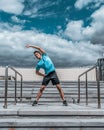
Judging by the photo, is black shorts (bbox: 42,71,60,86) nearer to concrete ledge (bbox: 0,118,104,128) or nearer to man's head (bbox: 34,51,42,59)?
man's head (bbox: 34,51,42,59)

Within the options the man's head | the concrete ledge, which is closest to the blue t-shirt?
the man's head

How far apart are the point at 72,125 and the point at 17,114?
3.47 ft

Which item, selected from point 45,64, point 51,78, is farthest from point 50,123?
point 45,64

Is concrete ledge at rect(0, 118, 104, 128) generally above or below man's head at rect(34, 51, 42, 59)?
below

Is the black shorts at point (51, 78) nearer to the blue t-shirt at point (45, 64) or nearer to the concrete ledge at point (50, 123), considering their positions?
the blue t-shirt at point (45, 64)

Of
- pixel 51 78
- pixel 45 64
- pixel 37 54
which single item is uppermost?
pixel 37 54

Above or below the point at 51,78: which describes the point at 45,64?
above

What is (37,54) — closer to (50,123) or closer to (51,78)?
(51,78)

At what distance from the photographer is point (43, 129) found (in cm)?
486

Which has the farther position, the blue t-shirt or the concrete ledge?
the blue t-shirt

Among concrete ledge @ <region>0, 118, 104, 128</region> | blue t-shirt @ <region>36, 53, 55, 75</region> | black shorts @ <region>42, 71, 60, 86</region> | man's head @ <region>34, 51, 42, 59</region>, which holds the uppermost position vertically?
man's head @ <region>34, 51, 42, 59</region>

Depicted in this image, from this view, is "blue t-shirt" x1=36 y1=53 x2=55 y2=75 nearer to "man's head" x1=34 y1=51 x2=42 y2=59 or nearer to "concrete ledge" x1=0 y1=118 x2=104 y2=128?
"man's head" x1=34 y1=51 x2=42 y2=59

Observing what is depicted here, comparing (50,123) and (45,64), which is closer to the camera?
(50,123)

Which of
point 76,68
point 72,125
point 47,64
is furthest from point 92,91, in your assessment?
point 76,68
